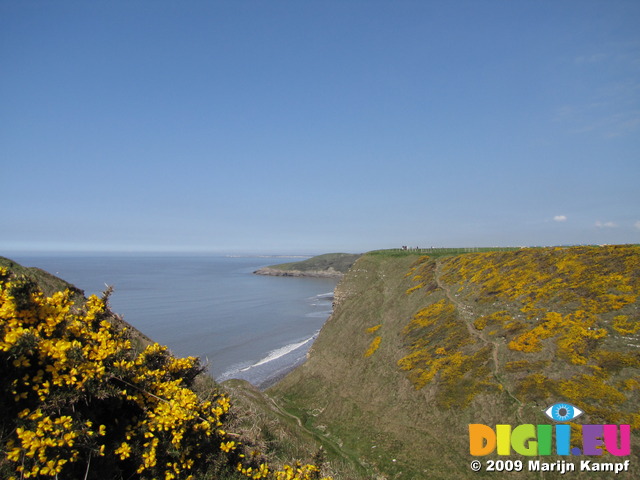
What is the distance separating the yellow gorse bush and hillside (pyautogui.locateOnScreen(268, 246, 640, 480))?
558 inches

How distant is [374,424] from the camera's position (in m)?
22.1

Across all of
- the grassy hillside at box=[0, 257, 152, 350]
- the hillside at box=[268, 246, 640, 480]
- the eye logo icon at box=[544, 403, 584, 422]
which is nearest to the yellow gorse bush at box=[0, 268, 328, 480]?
the grassy hillside at box=[0, 257, 152, 350]

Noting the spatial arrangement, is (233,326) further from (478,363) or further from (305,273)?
(305,273)

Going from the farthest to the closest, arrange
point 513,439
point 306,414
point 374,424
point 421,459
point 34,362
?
point 306,414
point 374,424
point 421,459
point 513,439
point 34,362

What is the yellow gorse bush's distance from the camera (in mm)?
5289

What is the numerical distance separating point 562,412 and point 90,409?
58.0 feet

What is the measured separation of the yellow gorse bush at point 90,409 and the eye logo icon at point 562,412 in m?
13.8

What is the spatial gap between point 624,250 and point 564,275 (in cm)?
358

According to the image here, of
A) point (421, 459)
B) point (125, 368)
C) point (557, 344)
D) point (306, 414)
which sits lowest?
point (306, 414)

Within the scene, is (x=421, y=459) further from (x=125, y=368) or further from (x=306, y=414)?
(x=125, y=368)

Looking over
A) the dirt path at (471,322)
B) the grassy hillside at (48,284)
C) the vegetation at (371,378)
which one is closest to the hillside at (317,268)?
the vegetation at (371,378)

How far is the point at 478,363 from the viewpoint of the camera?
20.7 metres

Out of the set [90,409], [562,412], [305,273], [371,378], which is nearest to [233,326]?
[371,378]

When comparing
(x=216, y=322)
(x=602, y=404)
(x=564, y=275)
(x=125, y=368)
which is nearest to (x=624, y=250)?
(x=564, y=275)
